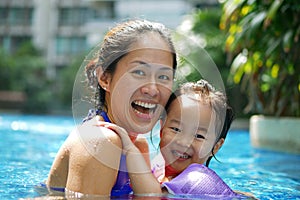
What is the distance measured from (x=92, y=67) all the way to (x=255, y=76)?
4877 millimetres

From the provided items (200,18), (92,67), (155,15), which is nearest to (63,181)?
(92,67)

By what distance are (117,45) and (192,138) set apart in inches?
26.9

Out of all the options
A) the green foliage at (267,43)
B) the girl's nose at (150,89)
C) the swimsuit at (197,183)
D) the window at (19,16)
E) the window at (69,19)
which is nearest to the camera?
the girl's nose at (150,89)

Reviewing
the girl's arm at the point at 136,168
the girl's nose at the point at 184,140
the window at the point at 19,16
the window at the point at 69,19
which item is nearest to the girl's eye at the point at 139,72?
the girl's arm at the point at 136,168

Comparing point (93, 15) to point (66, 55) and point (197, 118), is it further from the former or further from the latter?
point (197, 118)

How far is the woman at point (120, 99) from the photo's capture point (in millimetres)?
1962

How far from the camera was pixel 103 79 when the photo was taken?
2193 millimetres

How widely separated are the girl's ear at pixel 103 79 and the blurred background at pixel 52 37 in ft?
62.8

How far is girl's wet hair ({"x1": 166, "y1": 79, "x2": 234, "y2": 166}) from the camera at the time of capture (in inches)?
101

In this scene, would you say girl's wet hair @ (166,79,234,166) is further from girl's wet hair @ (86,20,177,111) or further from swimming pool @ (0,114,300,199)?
swimming pool @ (0,114,300,199)

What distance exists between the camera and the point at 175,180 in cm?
245

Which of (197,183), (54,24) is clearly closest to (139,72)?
(197,183)

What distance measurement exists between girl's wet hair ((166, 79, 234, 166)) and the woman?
0.32 meters

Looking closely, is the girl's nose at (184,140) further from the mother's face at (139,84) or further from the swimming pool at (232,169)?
the swimming pool at (232,169)
